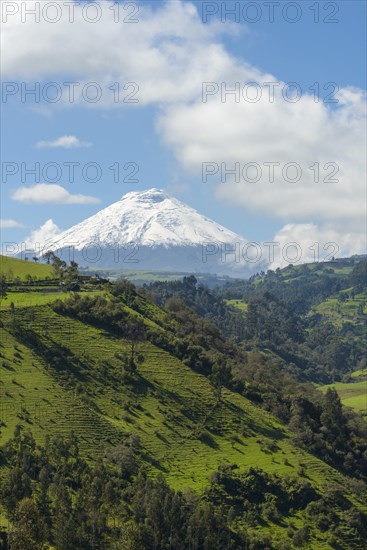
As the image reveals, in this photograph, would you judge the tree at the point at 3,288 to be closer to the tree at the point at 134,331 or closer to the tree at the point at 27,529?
the tree at the point at 134,331

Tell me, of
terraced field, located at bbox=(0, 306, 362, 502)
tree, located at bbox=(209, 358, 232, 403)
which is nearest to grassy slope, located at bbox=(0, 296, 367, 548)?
terraced field, located at bbox=(0, 306, 362, 502)

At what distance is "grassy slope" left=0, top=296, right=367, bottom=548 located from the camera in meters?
104

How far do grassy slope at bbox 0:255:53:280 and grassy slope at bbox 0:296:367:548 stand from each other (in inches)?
1574

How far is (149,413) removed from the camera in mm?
115188

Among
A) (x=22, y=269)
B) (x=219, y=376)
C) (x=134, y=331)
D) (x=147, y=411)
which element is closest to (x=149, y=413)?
(x=147, y=411)

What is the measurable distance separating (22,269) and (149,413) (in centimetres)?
8026

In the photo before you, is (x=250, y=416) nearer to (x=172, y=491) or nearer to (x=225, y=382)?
(x=225, y=382)

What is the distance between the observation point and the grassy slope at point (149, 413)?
103812mm

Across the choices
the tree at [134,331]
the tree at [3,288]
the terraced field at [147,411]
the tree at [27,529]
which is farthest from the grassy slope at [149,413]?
the tree at [27,529]

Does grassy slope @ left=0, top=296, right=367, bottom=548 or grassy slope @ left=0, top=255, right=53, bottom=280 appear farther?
grassy slope @ left=0, top=255, right=53, bottom=280

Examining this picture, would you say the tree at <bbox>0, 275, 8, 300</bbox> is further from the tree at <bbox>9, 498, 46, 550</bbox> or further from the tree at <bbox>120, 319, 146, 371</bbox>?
the tree at <bbox>9, 498, 46, 550</bbox>

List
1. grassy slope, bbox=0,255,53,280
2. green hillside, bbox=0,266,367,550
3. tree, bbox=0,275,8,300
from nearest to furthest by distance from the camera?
green hillside, bbox=0,266,367,550
tree, bbox=0,275,8,300
grassy slope, bbox=0,255,53,280

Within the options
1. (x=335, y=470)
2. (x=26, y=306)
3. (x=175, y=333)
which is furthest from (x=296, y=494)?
(x=26, y=306)

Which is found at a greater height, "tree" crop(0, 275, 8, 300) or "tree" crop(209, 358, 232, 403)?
"tree" crop(0, 275, 8, 300)
